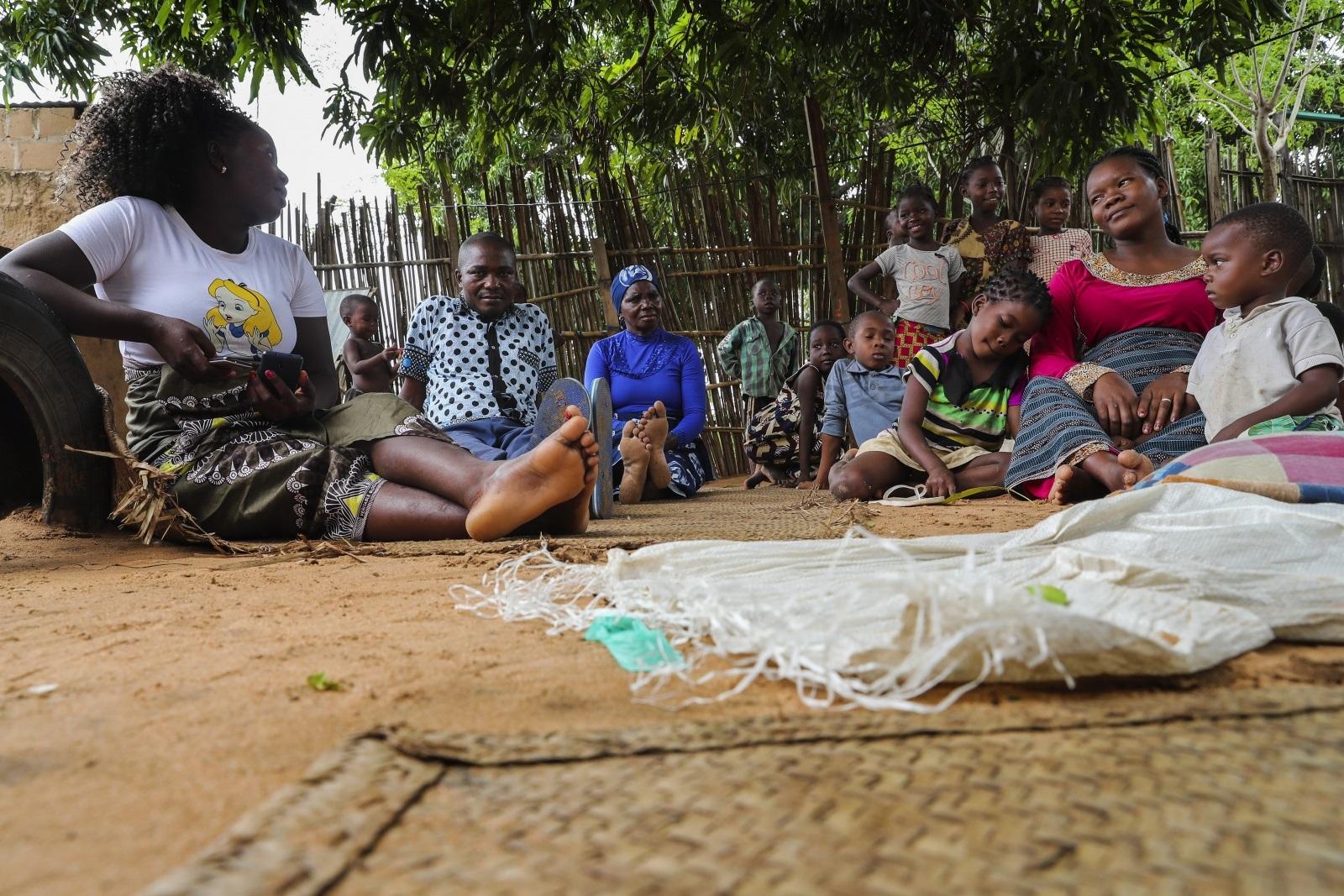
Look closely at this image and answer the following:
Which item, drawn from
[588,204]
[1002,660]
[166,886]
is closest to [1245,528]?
[1002,660]

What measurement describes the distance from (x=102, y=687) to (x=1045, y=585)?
1.22 m

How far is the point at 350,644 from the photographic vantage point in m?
1.40

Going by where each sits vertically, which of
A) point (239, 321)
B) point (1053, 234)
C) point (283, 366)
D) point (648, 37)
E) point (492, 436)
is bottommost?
point (492, 436)

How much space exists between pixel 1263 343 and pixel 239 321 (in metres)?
3.04

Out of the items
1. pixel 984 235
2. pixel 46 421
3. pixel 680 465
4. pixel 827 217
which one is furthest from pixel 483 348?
pixel 827 217

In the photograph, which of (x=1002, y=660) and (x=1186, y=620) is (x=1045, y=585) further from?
(x=1002, y=660)

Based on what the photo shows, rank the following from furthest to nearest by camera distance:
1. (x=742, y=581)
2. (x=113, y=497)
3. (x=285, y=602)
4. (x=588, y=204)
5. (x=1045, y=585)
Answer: (x=588, y=204)
(x=113, y=497)
(x=285, y=602)
(x=742, y=581)
(x=1045, y=585)

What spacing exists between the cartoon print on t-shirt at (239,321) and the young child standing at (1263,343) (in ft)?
9.41

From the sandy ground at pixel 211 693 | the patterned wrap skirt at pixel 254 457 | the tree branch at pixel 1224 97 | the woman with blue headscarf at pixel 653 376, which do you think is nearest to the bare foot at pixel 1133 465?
the sandy ground at pixel 211 693

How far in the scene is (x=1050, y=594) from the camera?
1.26 meters

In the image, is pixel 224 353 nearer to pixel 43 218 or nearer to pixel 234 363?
pixel 234 363

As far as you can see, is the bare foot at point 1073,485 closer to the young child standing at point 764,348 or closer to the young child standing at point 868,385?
the young child standing at point 868,385

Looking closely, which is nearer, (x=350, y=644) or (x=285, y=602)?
(x=350, y=644)

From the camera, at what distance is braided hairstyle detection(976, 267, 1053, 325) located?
3682 mm
